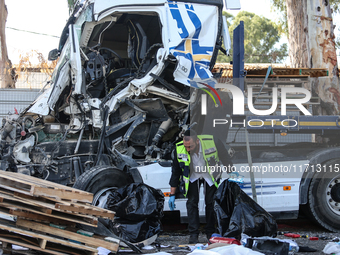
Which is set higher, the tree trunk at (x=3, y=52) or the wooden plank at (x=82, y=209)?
the tree trunk at (x=3, y=52)

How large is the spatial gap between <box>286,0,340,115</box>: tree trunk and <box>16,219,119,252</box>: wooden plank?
559 cm

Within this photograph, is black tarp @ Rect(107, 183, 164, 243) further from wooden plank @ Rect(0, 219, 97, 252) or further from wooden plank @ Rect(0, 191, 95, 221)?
wooden plank @ Rect(0, 191, 95, 221)

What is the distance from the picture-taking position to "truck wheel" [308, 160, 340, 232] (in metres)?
5.64

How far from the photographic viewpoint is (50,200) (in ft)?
12.3

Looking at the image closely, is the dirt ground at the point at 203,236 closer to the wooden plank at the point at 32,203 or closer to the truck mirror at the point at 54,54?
the wooden plank at the point at 32,203

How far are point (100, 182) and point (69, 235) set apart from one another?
1421mm

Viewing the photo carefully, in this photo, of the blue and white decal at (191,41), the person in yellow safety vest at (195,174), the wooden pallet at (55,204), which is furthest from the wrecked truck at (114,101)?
the wooden pallet at (55,204)

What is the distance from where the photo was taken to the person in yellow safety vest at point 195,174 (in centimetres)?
490

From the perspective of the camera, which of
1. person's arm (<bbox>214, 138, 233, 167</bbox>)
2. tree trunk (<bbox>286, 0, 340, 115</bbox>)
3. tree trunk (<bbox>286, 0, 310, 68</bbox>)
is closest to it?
person's arm (<bbox>214, 138, 233, 167</bbox>)

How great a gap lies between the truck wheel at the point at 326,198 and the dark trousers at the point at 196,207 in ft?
5.47

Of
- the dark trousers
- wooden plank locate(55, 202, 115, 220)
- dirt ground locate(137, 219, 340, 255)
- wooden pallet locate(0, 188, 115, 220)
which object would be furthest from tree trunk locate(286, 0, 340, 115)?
wooden pallet locate(0, 188, 115, 220)

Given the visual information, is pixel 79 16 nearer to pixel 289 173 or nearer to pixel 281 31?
pixel 289 173

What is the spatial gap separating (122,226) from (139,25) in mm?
3223

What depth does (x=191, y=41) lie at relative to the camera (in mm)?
5789
